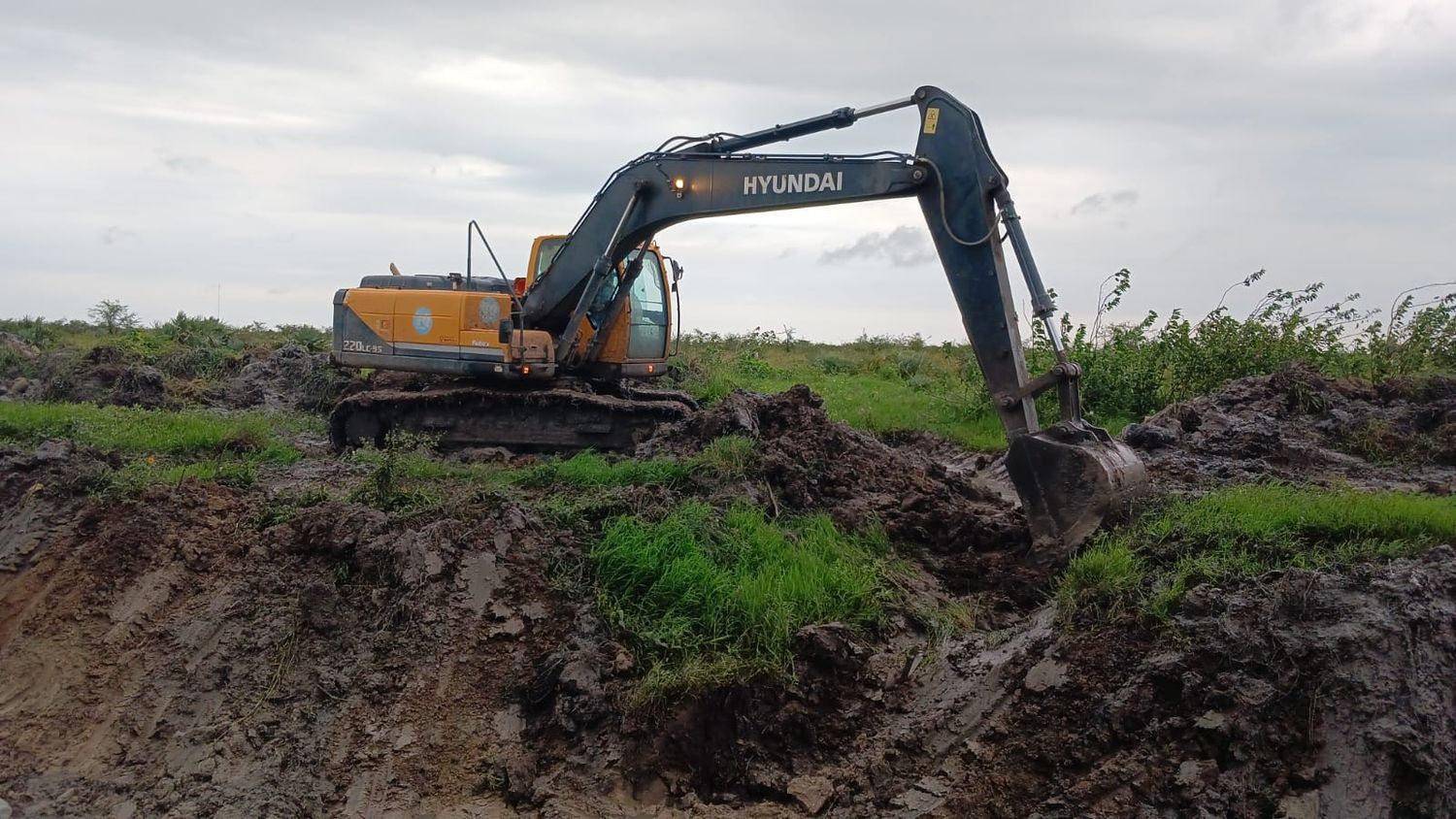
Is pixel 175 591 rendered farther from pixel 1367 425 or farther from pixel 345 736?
pixel 1367 425

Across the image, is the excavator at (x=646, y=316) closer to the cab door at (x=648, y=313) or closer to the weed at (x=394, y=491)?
the cab door at (x=648, y=313)

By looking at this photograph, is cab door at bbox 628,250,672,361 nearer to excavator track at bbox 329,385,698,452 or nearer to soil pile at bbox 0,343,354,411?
excavator track at bbox 329,385,698,452

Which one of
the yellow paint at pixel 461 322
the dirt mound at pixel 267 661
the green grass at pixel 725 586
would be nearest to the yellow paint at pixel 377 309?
the yellow paint at pixel 461 322

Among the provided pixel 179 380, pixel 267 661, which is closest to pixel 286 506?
pixel 267 661

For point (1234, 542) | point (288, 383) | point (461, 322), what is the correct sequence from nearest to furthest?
point (1234, 542)
point (461, 322)
point (288, 383)

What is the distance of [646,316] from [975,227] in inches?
201

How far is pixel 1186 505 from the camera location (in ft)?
20.7

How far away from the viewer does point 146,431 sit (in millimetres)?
10133

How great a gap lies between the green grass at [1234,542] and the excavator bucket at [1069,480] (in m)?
0.19

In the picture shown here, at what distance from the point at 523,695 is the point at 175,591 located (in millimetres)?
2459

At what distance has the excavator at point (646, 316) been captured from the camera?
650cm

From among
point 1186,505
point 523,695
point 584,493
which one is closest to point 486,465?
point 584,493

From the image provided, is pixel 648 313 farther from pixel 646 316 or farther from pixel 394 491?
pixel 394 491

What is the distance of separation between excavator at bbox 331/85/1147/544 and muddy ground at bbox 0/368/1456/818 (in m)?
0.82
